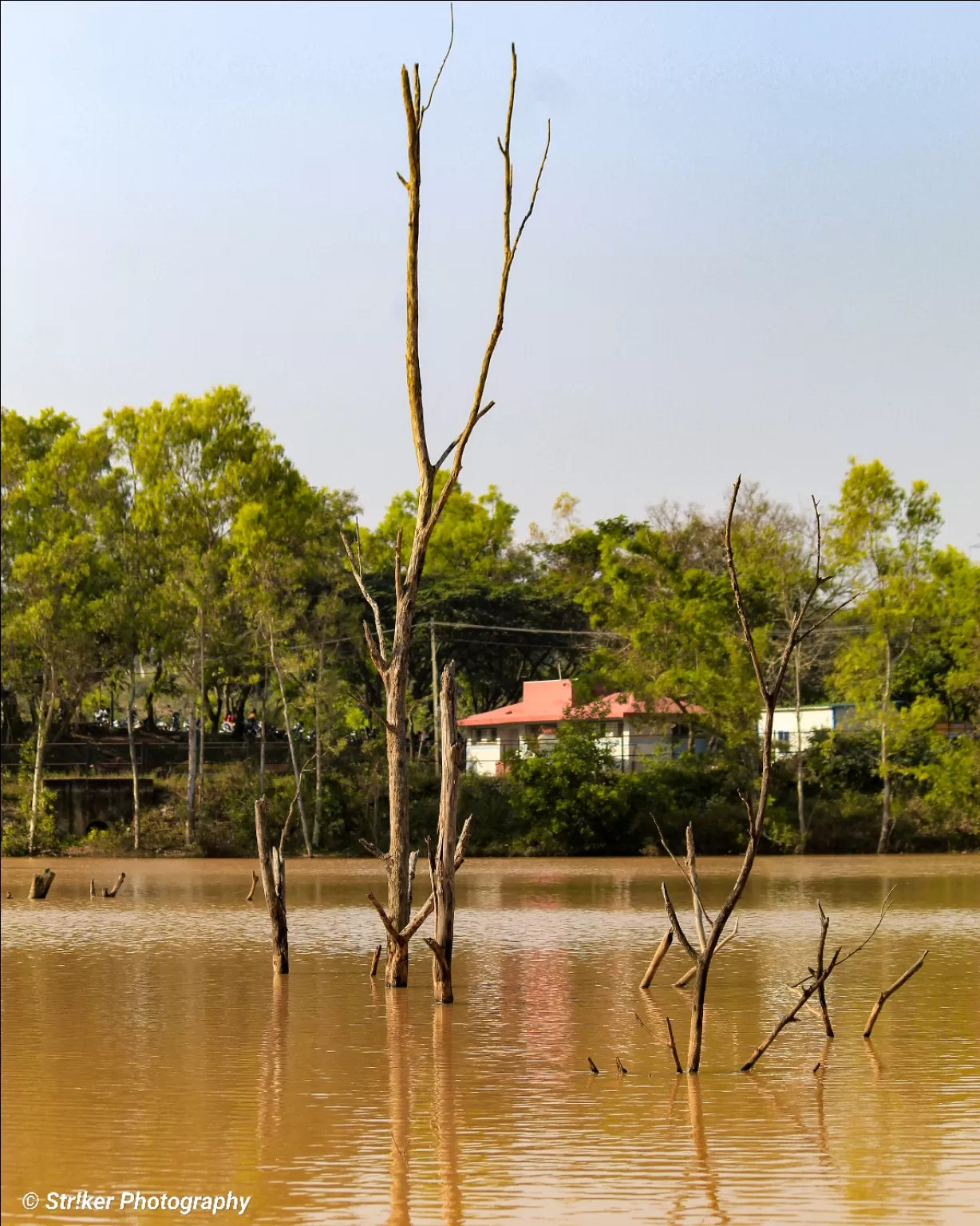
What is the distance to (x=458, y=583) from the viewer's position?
Result: 58.2 meters

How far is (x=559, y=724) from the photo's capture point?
4972cm

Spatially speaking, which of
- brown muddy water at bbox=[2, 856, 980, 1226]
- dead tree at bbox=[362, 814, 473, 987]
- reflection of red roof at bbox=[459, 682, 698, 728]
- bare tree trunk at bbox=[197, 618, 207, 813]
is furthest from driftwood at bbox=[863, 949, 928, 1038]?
reflection of red roof at bbox=[459, 682, 698, 728]

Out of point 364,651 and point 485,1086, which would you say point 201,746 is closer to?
point 364,651

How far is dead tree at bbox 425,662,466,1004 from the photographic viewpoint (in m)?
15.2

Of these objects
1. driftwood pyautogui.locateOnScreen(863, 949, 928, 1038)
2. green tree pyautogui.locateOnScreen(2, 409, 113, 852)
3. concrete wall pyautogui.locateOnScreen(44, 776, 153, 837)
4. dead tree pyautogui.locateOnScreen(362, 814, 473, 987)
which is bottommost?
driftwood pyautogui.locateOnScreen(863, 949, 928, 1038)

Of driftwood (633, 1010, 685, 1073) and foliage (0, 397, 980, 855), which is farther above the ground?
foliage (0, 397, 980, 855)

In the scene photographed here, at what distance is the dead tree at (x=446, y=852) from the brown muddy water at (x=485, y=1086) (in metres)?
0.39

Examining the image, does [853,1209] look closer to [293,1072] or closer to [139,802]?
[293,1072]

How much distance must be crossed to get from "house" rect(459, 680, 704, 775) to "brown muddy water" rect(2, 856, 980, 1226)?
25.8 m

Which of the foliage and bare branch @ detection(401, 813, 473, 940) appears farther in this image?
the foliage

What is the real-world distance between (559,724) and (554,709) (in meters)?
4.22

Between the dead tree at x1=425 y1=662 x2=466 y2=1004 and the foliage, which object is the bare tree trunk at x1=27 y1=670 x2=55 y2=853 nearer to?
the foliage

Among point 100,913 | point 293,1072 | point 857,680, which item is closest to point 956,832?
point 857,680

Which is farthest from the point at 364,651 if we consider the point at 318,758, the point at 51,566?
the point at 51,566
